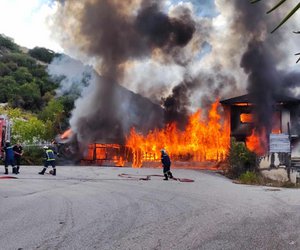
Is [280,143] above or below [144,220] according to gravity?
above

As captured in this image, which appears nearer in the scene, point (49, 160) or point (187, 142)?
point (49, 160)

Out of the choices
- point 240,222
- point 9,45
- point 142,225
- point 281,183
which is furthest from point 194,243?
point 9,45

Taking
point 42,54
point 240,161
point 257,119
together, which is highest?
point 42,54

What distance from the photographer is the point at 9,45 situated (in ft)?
306

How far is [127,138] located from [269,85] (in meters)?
11.5

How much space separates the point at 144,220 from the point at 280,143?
44.7 feet

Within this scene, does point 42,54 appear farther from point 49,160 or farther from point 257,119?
point 49,160

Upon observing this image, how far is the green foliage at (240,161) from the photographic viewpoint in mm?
20516

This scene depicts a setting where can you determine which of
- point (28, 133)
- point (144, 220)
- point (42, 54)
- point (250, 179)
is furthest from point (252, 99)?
point (42, 54)

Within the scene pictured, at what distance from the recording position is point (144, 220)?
763 cm

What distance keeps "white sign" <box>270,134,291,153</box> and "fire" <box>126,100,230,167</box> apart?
33.1ft

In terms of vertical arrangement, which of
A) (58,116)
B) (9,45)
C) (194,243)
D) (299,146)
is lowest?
(194,243)

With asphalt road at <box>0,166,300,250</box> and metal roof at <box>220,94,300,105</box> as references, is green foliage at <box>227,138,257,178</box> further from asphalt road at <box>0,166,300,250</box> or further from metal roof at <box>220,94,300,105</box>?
metal roof at <box>220,94,300,105</box>

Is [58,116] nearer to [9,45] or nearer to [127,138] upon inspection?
[127,138]
